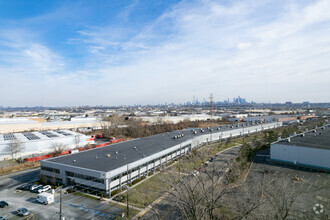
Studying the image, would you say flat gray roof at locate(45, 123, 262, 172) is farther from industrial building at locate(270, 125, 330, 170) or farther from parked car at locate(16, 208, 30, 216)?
industrial building at locate(270, 125, 330, 170)

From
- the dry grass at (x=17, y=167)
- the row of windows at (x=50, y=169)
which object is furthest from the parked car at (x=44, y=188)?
the dry grass at (x=17, y=167)

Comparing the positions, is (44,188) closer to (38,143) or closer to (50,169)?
(50,169)

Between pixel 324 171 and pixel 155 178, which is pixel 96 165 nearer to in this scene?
pixel 155 178

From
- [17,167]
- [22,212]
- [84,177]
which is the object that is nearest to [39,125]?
[17,167]

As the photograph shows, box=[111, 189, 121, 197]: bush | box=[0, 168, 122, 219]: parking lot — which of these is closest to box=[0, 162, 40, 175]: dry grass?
box=[0, 168, 122, 219]: parking lot

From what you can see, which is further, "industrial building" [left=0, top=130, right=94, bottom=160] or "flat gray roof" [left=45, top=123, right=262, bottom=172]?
"industrial building" [left=0, top=130, right=94, bottom=160]

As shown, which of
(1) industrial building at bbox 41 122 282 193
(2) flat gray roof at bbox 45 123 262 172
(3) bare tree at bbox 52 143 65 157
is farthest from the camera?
(3) bare tree at bbox 52 143 65 157
